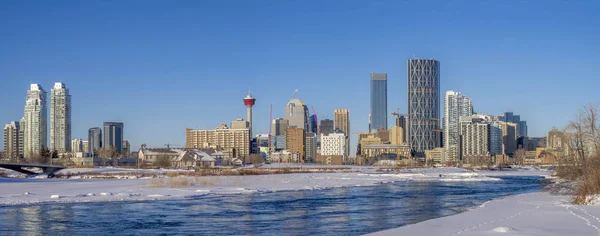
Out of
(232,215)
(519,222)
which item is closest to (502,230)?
(519,222)

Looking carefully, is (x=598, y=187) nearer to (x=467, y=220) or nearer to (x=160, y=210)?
(x=467, y=220)

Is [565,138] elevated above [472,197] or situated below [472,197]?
above

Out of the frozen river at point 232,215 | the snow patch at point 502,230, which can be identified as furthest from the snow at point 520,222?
the frozen river at point 232,215

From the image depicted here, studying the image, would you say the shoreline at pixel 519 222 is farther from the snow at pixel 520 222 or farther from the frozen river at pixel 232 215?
the frozen river at pixel 232 215

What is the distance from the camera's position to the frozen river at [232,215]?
109 feet

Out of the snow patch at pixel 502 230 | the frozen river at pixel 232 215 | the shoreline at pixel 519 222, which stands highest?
the snow patch at pixel 502 230

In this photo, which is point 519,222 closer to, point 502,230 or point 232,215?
point 502,230

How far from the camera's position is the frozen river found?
3331 centimetres

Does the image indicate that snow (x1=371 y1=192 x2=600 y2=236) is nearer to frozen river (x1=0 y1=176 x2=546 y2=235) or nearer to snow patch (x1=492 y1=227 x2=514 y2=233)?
snow patch (x1=492 y1=227 x2=514 y2=233)

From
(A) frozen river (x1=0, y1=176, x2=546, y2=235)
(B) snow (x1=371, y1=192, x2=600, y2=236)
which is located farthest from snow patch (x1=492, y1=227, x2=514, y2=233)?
(A) frozen river (x1=0, y1=176, x2=546, y2=235)

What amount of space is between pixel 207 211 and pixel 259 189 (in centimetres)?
2265

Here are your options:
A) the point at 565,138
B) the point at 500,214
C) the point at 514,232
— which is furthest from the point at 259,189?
the point at 514,232

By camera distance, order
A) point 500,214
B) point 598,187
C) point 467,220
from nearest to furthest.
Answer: point 467,220
point 500,214
point 598,187

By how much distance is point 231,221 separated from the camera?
3719 centimetres
